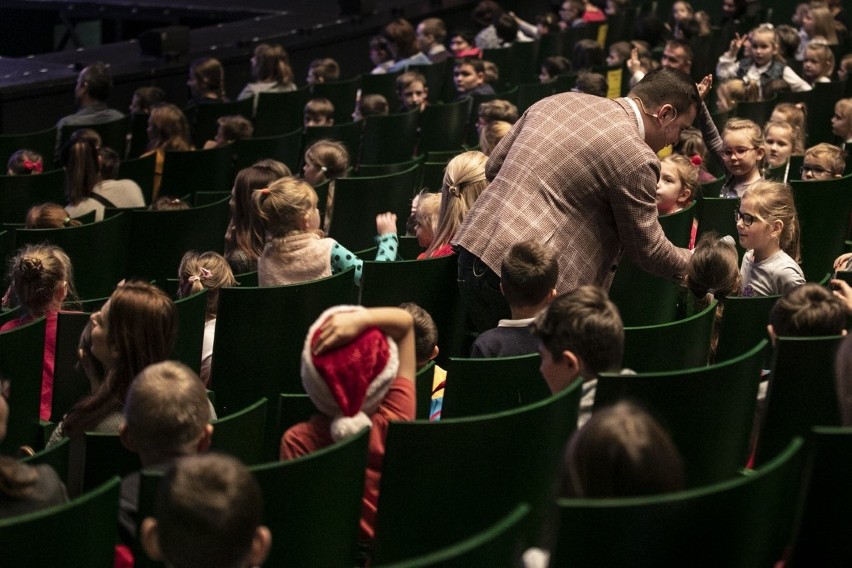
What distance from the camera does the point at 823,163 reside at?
495cm

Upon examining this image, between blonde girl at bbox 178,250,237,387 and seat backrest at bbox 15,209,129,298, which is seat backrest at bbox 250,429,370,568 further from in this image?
seat backrest at bbox 15,209,129,298

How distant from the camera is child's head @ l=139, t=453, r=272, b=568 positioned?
200 cm

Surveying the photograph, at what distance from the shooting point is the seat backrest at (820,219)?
4594 millimetres

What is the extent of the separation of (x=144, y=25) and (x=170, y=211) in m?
7.10

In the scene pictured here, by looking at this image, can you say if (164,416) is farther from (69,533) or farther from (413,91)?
(413,91)

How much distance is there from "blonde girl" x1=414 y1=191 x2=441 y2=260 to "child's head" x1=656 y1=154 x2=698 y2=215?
0.81 meters

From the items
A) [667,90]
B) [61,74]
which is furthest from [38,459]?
[61,74]

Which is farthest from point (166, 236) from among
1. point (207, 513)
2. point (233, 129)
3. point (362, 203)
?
point (207, 513)

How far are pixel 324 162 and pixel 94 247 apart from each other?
1.13m

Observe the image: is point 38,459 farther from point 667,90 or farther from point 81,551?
point 667,90

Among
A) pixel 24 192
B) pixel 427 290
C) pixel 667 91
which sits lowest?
pixel 24 192

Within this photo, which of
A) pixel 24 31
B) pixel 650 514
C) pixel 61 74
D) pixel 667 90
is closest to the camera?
pixel 650 514

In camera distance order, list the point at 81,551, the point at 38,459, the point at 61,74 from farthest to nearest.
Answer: the point at 61,74, the point at 38,459, the point at 81,551

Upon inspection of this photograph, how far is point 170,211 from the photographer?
478 centimetres
